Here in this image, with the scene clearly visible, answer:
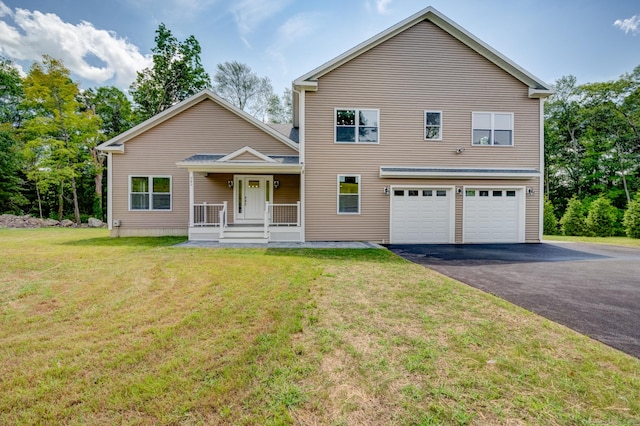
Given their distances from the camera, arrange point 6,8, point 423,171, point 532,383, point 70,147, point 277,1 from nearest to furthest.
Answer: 1. point 532,383
2. point 423,171
3. point 277,1
4. point 6,8
5. point 70,147

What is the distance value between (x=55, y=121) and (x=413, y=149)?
73.8 ft

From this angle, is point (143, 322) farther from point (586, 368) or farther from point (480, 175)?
point (480, 175)

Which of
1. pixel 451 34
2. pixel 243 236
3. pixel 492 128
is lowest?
pixel 243 236

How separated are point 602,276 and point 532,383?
18.1 ft

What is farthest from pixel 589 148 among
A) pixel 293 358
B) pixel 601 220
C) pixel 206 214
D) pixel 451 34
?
pixel 293 358

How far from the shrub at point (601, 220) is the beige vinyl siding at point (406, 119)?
31.4 ft

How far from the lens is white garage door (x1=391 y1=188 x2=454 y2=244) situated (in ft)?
35.3

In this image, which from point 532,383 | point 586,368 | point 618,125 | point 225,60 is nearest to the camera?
point 532,383

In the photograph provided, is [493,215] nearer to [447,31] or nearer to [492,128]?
[492,128]

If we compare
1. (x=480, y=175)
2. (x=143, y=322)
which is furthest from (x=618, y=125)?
(x=143, y=322)

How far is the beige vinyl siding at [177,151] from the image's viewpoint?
1154 cm

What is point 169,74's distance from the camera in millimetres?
22359

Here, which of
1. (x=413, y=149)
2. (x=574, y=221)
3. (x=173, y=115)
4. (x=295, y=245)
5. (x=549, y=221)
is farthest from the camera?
(x=549, y=221)

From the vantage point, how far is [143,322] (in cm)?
339
